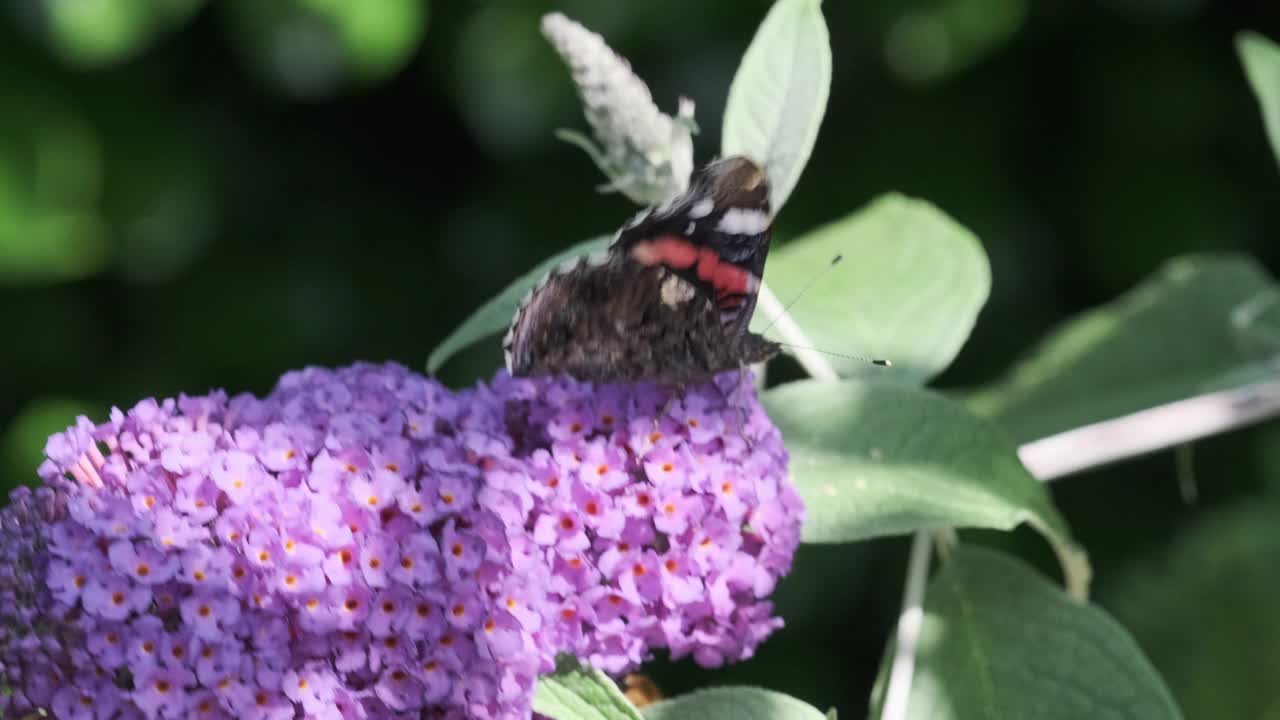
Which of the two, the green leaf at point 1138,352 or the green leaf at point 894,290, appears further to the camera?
the green leaf at point 1138,352

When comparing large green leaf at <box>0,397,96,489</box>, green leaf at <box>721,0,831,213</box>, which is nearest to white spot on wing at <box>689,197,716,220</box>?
green leaf at <box>721,0,831,213</box>

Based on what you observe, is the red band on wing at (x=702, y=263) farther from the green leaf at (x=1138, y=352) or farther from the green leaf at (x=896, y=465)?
the green leaf at (x=1138, y=352)

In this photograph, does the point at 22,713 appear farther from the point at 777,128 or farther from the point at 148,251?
the point at 148,251

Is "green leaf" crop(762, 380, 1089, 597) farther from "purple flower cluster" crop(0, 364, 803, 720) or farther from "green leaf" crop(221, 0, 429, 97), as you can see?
"green leaf" crop(221, 0, 429, 97)

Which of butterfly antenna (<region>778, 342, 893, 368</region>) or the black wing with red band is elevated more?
the black wing with red band

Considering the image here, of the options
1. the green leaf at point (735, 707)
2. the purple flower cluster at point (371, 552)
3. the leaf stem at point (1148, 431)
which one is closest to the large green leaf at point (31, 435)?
the purple flower cluster at point (371, 552)

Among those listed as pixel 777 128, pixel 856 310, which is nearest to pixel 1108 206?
pixel 856 310
